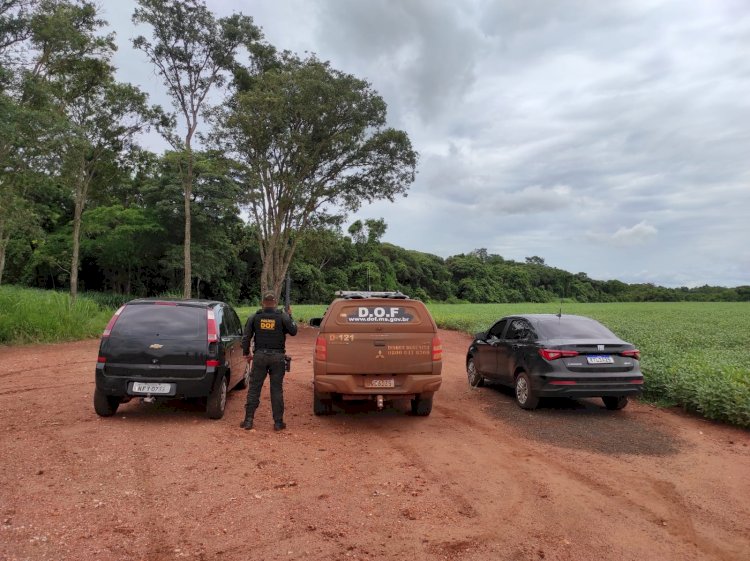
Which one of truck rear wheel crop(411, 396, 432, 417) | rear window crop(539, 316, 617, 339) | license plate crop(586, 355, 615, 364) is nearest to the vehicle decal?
truck rear wheel crop(411, 396, 432, 417)

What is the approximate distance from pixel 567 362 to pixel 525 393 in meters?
0.95

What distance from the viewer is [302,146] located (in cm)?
2216

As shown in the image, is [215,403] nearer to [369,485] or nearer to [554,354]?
[369,485]

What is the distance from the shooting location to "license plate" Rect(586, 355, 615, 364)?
26.1 feet

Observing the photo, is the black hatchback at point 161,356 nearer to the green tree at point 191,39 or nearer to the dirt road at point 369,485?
the dirt road at point 369,485

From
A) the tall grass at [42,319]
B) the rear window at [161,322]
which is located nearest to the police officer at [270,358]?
the rear window at [161,322]

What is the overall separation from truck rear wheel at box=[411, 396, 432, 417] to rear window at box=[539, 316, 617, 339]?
7.33 ft

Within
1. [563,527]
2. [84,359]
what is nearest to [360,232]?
[84,359]

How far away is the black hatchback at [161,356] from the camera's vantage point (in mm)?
7023

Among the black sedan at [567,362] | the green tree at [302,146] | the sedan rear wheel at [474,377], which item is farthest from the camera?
the green tree at [302,146]

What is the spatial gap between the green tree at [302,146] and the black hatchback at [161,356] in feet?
50.9

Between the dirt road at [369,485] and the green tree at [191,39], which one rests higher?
the green tree at [191,39]

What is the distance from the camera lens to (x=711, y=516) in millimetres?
4523

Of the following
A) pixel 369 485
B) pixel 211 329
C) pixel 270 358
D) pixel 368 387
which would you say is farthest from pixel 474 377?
pixel 369 485
